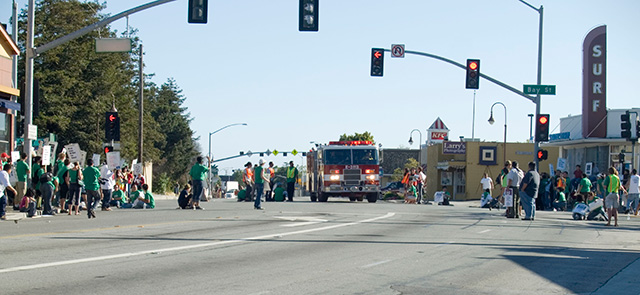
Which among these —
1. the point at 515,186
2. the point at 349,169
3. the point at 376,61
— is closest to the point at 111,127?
the point at 349,169

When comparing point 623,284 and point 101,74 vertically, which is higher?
point 101,74

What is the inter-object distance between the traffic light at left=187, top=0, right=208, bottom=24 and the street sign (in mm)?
11756

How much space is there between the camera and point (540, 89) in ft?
108

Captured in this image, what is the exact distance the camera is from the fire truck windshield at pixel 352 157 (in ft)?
122

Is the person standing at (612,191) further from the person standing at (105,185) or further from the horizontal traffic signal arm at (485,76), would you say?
the person standing at (105,185)

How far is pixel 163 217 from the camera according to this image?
21547 millimetres

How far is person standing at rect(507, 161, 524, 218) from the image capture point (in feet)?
80.0

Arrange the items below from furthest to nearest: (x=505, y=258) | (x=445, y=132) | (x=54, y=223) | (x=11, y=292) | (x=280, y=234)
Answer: (x=445, y=132) → (x=54, y=223) → (x=280, y=234) → (x=505, y=258) → (x=11, y=292)

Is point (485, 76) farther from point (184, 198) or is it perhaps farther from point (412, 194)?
point (184, 198)

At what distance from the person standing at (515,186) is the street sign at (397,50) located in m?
8.48

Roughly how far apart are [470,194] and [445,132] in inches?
750

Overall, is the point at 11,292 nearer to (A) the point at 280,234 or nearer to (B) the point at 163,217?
(A) the point at 280,234

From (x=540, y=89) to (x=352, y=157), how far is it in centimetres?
931

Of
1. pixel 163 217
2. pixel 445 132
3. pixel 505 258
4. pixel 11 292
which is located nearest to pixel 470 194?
pixel 445 132
